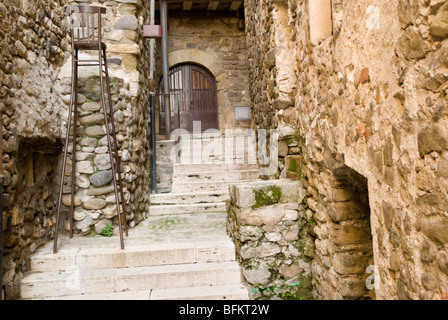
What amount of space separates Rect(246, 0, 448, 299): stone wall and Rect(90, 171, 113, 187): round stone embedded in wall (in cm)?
175

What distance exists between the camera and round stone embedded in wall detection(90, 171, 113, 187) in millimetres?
3641

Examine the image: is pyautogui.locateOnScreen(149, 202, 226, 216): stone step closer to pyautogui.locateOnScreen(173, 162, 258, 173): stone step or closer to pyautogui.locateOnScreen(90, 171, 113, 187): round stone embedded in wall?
pyautogui.locateOnScreen(173, 162, 258, 173): stone step

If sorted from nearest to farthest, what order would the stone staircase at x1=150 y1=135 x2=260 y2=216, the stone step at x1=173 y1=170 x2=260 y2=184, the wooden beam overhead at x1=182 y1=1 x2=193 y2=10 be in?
the stone staircase at x1=150 y1=135 x2=260 y2=216 → the stone step at x1=173 y1=170 x2=260 y2=184 → the wooden beam overhead at x1=182 y1=1 x2=193 y2=10

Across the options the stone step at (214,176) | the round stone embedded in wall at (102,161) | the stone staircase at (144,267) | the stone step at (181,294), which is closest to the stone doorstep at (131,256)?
the stone staircase at (144,267)

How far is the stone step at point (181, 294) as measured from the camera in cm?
271

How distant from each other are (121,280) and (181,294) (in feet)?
1.63

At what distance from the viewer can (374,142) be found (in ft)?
5.82

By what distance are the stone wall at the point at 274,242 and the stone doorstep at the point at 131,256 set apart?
1.03ft

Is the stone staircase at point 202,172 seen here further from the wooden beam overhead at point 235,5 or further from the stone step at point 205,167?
the wooden beam overhead at point 235,5

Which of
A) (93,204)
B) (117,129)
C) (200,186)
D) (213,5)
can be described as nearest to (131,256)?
(93,204)

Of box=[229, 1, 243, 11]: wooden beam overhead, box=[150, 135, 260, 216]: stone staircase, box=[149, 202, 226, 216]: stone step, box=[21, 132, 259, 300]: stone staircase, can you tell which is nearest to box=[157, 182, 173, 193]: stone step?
box=[150, 135, 260, 216]: stone staircase

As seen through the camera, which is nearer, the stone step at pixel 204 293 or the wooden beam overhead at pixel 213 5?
the stone step at pixel 204 293

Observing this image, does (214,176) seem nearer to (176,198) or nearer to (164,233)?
(176,198)
